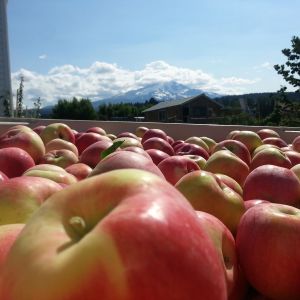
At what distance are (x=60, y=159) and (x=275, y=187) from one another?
55.0 inches

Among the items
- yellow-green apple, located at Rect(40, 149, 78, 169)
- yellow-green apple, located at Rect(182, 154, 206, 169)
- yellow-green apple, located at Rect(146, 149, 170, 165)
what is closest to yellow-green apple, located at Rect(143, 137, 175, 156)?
yellow-green apple, located at Rect(182, 154, 206, 169)

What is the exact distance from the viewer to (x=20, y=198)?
4.84 feet

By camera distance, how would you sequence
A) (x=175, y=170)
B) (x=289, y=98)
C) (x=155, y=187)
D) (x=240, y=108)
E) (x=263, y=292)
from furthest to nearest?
1. (x=240, y=108)
2. (x=289, y=98)
3. (x=175, y=170)
4. (x=263, y=292)
5. (x=155, y=187)

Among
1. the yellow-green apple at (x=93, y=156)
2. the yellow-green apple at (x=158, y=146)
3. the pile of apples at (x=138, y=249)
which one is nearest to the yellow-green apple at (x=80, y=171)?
the yellow-green apple at (x=93, y=156)

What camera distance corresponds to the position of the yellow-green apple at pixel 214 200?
5.44 feet

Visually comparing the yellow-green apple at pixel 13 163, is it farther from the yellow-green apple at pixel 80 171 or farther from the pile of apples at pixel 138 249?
the pile of apples at pixel 138 249

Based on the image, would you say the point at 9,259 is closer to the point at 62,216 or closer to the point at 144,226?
the point at 62,216

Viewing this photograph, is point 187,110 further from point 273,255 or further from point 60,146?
point 273,255

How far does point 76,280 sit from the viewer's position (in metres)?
0.76

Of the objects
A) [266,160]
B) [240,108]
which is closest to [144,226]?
[266,160]

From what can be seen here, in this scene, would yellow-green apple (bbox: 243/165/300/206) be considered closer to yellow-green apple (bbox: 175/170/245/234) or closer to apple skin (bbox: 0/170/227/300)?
yellow-green apple (bbox: 175/170/245/234)

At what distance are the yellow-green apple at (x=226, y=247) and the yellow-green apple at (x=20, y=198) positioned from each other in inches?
21.9

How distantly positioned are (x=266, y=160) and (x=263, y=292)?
1.56 metres

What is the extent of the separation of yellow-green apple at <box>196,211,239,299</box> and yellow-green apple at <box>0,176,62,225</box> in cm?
56
